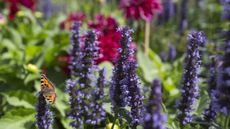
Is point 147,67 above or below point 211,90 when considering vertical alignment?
above

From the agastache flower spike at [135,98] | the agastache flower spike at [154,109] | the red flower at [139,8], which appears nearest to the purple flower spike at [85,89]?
the agastache flower spike at [135,98]

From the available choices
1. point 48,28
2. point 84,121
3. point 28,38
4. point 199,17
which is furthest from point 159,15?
point 84,121

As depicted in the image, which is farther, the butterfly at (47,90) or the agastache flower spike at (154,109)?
the butterfly at (47,90)

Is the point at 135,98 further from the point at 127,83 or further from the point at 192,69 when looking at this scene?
the point at 192,69

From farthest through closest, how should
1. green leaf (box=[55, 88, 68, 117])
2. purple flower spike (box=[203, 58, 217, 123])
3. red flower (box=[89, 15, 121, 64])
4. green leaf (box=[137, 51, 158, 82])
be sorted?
1. green leaf (box=[137, 51, 158, 82])
2. red flower (box=[89, 15, 121, 64])
3. green leaf (box=[55, 88, 68, 117])
4. purple flower spike (box=[203, 58, 217, 123])

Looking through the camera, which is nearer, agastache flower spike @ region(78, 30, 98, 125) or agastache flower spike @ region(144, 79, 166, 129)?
agastache flower spike @ region(144, 79, 166, 129)

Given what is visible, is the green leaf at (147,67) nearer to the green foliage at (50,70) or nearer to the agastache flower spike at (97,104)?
the green foliage at (50,70)

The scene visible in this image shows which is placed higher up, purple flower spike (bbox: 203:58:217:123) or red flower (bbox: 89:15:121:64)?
red flower (bbox: 89:15:121:64)

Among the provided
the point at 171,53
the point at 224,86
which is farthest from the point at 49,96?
the point at 171,53

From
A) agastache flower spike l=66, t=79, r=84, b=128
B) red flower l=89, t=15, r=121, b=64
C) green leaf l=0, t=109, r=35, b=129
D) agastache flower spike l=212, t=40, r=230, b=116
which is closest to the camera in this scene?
agastache flower spike l=212, t=40, r=230, b=116

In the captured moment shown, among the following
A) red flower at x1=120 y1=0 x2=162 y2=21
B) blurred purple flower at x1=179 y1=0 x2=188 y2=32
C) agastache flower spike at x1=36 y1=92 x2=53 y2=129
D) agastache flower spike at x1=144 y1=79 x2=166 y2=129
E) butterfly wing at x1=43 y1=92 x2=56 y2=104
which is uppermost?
blurred purple flower at x1=179 y1=0 x2=188 y2=32

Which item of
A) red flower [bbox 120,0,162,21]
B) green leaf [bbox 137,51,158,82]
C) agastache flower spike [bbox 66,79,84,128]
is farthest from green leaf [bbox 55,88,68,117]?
Result: red flower [bbox 120,0,162,21]

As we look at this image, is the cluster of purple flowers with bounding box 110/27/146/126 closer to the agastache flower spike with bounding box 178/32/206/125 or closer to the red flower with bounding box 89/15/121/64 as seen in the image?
the agastache flower spike with bounding box 178/32/206/125
